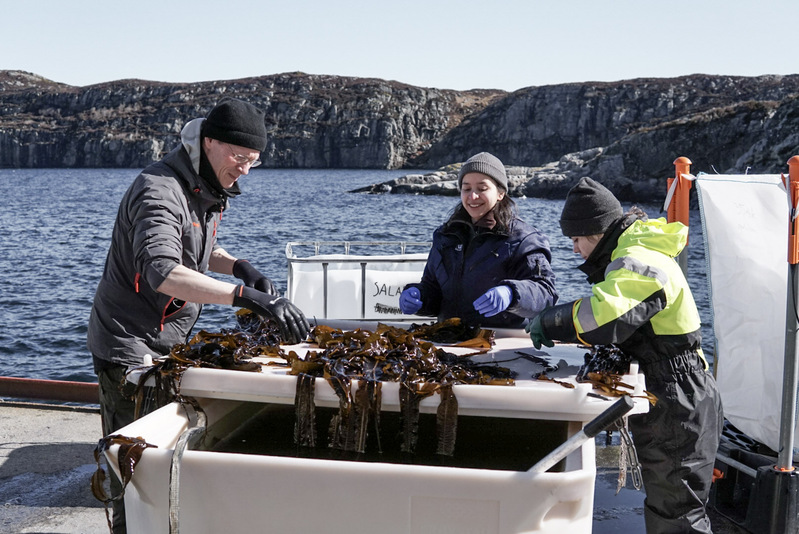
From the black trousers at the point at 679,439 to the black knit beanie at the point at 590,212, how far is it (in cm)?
62

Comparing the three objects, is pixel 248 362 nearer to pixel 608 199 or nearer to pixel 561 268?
pixel 608 199

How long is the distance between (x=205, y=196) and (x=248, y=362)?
1.01 metres

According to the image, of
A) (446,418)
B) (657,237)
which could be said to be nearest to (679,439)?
(657,237)

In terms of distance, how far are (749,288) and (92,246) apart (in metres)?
30.3

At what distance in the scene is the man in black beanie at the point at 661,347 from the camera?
9.60ft

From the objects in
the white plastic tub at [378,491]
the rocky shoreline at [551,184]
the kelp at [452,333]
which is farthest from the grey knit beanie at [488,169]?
the rocky shoreline at [551,184]

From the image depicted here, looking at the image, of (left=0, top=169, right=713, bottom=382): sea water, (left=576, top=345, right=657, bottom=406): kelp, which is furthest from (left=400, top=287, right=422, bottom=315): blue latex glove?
(left=0, top=169, right=713, bottom=382): sea water

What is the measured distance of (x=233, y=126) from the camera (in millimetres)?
3244

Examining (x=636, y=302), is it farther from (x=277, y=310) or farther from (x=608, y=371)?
(x=277, y=310)

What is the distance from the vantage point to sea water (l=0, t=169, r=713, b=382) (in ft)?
52.7

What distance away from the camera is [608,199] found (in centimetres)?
320

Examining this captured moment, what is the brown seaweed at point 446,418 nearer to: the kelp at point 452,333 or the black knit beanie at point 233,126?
the kelp at point 452,333

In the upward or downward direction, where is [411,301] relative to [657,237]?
downward

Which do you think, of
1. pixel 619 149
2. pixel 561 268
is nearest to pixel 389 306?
pixel 561 268
